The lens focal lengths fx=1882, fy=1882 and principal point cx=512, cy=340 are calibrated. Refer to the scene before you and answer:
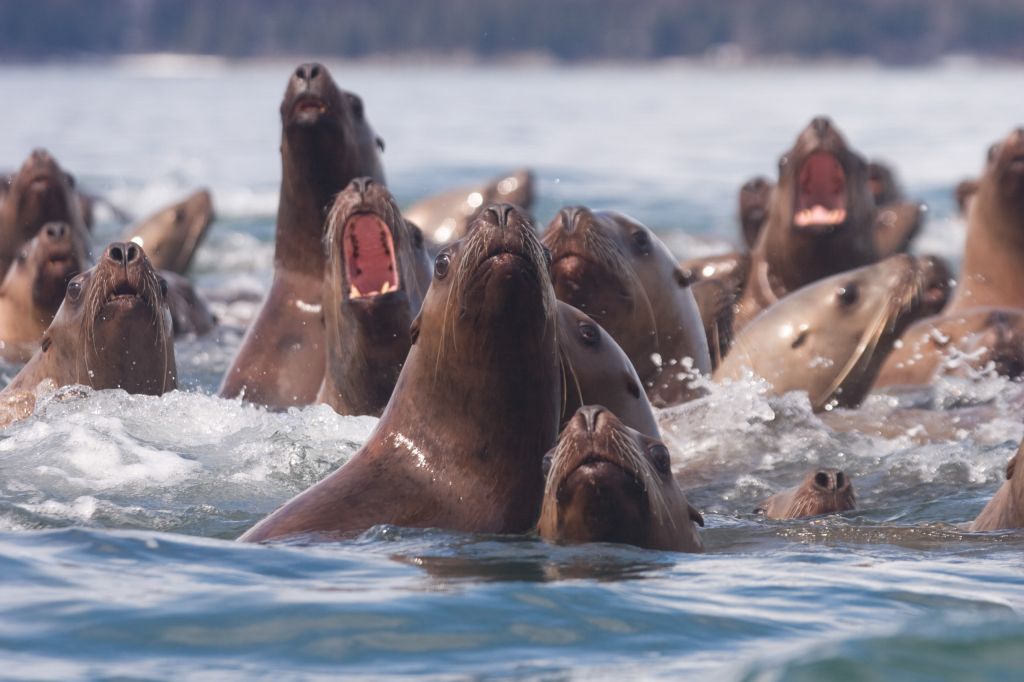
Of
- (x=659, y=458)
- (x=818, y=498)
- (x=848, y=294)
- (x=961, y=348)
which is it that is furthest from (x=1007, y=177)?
(x=659, y=458)

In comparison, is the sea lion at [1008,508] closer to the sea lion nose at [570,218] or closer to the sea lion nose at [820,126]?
the sea lion nose at [570,218]

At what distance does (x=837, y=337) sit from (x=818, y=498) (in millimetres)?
2399

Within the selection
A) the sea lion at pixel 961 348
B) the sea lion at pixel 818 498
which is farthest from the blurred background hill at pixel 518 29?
the sea lion at pixel 818 498

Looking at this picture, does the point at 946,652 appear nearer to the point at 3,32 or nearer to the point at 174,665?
the point at 174,665

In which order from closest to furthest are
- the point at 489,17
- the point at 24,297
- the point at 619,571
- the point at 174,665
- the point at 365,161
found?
1. the point at 174,665
2. the point at 619,571
3. the point at 365,161
4. the point at 24,297
5. the point at 489,17

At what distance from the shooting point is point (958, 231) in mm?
22203

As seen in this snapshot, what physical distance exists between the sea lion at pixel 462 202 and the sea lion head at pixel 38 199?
409cm

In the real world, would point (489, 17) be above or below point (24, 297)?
above

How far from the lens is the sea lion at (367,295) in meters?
7.64

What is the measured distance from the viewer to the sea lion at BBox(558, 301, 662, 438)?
630cm

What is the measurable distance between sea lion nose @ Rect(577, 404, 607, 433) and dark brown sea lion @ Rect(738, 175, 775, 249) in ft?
28.3

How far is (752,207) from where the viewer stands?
13969 millimetres

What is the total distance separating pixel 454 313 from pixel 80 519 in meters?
1.65

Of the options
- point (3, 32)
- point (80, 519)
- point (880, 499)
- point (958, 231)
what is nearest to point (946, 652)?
point (880, 499)
